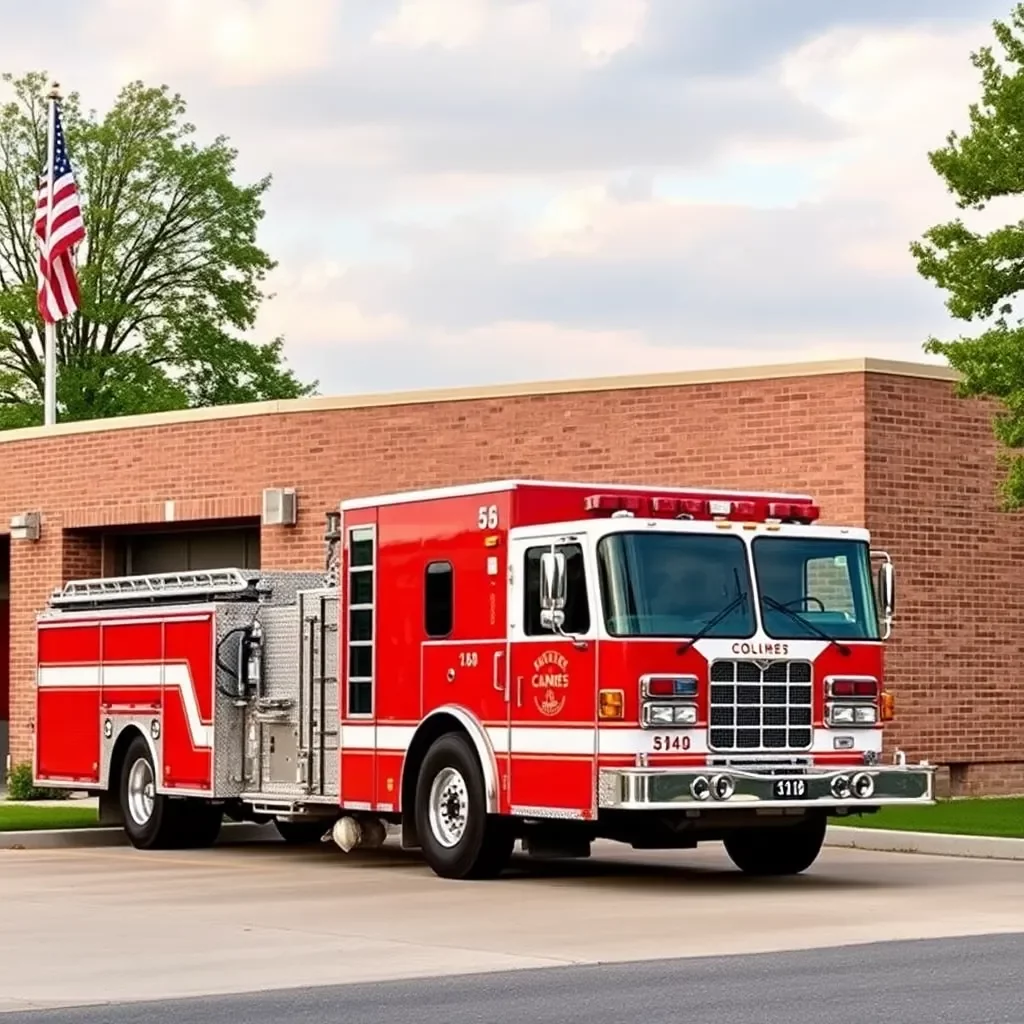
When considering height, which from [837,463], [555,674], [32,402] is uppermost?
[32,402]

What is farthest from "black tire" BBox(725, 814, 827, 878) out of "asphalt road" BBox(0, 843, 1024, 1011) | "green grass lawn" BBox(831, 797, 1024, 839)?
"green grass lawn" BBox(831, 797, 1024, 839)

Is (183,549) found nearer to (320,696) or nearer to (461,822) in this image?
(320,696)

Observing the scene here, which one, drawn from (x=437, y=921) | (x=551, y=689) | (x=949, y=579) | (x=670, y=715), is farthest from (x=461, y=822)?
(x=949, y=579)

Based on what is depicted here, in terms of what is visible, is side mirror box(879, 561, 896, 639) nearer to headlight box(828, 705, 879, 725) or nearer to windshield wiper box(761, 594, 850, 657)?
windshield wiper box(761, 594, 850, 657)

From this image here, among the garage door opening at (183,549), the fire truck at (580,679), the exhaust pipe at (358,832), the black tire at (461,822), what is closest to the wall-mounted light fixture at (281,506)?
the garage door opening at (183,549)

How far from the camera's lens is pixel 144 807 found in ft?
71.1

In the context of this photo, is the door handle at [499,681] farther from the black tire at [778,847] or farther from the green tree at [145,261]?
the green tree at [145,261]

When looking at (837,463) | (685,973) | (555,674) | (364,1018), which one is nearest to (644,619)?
(555,674)

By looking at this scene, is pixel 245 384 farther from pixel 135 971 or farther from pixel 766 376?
pixel 135 971

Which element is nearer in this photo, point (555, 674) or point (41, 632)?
point (555, 674)

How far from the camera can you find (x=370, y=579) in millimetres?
18797

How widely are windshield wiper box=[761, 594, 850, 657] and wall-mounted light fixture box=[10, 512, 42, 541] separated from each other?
1646cm

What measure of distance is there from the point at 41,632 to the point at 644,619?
28.8ft

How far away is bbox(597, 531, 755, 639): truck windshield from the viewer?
54.5 ft
